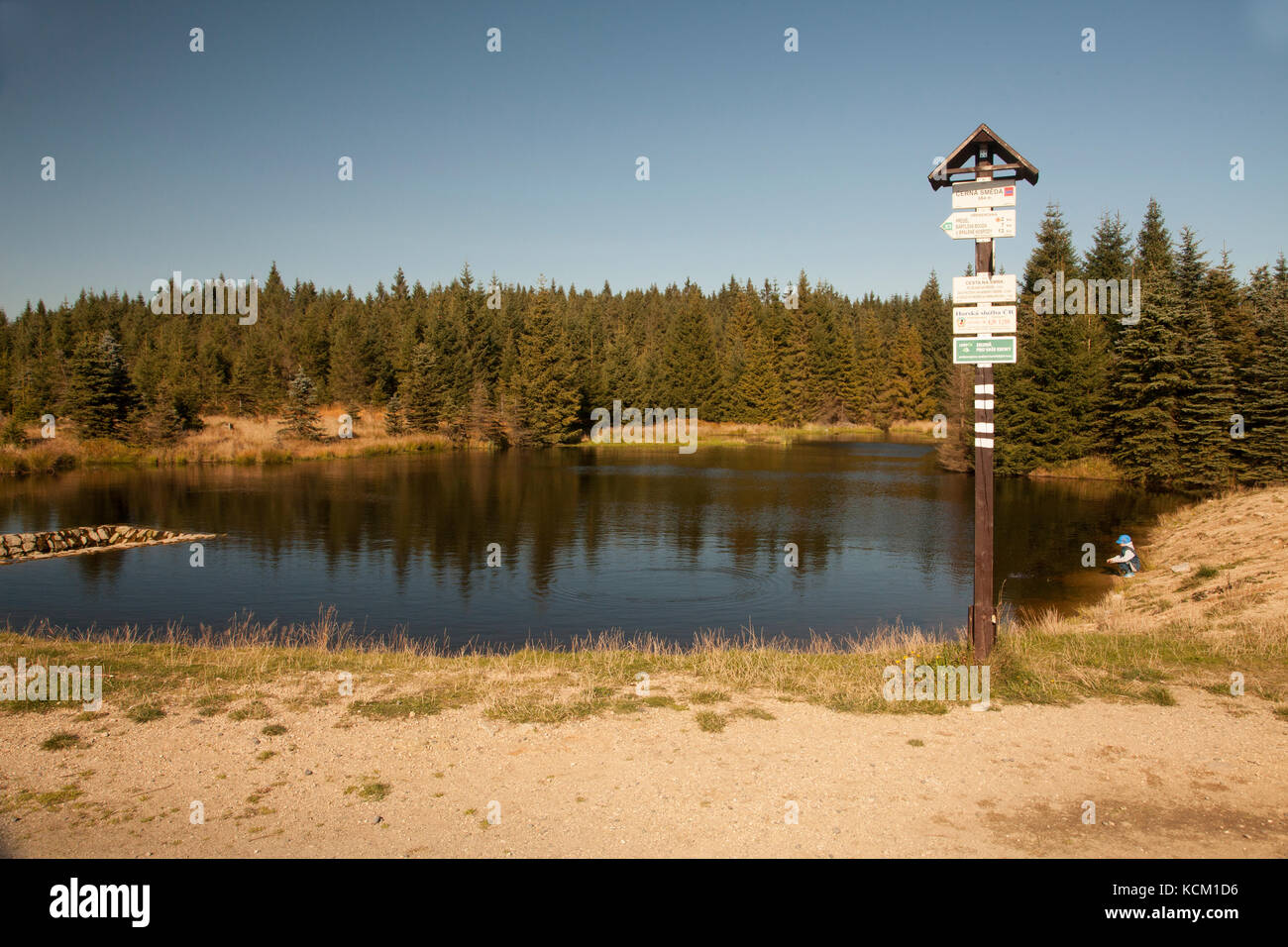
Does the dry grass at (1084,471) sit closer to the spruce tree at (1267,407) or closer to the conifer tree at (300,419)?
the spruce tree at (1267,407)

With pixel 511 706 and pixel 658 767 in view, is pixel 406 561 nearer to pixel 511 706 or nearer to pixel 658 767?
pixel 511 706

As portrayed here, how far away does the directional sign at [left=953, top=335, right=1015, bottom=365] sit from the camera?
33.0 ft

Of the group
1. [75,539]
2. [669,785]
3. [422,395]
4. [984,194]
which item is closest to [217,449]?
[422,395]

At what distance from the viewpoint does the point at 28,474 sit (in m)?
44.9

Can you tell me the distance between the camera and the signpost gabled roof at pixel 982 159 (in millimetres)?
10367

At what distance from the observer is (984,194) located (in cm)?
1044

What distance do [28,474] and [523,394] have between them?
119 feet

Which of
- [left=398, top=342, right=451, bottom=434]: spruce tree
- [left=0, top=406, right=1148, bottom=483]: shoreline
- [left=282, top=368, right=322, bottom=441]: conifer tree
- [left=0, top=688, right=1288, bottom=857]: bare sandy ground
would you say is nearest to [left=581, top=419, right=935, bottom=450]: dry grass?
[left=0, top=406, right=1148, bottom=483]: shoreline

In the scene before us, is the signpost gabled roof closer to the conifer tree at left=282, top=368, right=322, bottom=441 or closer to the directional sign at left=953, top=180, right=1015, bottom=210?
the directional sign at left=953, top=180, right=1015, bottom=210

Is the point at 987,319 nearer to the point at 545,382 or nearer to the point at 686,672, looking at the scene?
the point at 686,672

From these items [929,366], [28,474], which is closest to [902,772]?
[28,474]

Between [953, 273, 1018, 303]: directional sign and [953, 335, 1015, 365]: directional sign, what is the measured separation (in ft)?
1.57

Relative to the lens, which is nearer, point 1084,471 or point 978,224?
point 978,224

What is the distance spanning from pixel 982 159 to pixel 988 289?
1768 mm
